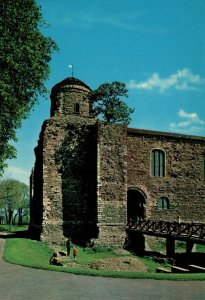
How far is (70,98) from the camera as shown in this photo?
31.7 m

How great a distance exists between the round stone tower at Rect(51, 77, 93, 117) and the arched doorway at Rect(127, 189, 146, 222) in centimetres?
899

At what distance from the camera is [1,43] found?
16.0 m

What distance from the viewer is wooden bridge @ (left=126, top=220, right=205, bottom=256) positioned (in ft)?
64.6

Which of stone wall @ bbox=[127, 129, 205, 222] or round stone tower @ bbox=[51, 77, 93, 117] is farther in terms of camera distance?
round stone tower @ bbox=[51, 77, 93, 117]

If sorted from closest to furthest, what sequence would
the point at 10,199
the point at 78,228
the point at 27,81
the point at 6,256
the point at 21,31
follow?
1. the point at 6,256
2. the point at 21,31
3. the point at 27,81
4. the point at 78,228
5. the point at 10,199

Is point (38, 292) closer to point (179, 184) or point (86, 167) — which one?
point (86, 167)

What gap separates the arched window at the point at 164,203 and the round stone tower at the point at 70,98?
10723mm

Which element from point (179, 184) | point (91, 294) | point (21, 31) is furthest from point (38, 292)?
point (179, 184)

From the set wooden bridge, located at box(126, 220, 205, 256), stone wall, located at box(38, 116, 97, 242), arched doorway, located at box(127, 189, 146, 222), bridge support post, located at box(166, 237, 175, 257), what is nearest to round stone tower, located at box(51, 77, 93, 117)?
stone wall, located at box(38, 116, 97, 242)

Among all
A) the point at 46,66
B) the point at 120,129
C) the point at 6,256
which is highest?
the point at 46,66

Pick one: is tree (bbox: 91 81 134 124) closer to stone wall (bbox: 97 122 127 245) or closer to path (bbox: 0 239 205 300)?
stone wall (bbox: 97 122 127 245)

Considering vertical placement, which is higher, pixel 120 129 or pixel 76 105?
pixel 76 105

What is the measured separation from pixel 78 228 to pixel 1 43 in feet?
48.8

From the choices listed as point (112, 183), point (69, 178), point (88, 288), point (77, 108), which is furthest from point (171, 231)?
point (77, 108)
